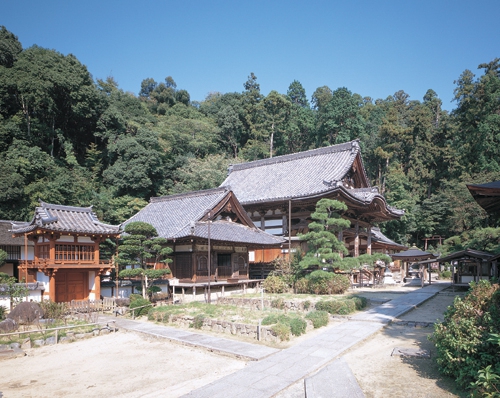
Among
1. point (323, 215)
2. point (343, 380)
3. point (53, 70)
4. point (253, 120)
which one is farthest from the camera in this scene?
point (253, 120)

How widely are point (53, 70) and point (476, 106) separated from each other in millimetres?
56151

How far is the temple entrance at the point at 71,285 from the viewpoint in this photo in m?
19.0

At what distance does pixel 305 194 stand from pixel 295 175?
571 cm

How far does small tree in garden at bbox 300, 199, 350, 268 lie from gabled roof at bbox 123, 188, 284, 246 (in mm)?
3466

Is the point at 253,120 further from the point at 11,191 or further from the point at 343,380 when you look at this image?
the point at 343,380

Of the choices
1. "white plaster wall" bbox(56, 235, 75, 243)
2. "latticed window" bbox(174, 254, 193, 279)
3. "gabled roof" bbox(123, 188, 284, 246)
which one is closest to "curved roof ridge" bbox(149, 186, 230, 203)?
"gabled roof" bbox(123, 188, 284, 246)

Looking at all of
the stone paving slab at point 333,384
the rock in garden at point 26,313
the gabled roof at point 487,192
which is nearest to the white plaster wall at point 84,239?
the rock in garden at point 26,313

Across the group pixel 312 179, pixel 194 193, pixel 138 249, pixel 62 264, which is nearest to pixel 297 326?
pixel 138 249

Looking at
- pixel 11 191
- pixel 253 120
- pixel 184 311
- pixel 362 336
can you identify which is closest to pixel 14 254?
pixel 11 191

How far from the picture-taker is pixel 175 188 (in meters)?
46.1

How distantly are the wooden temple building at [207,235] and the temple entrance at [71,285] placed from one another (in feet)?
15.6

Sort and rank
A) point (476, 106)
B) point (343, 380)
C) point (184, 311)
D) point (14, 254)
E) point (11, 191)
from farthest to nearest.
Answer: point (476, 106)
point (11, 191)
point (14, 254)
point (184, 311)
point (343, 380)

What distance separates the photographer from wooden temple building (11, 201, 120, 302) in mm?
18141

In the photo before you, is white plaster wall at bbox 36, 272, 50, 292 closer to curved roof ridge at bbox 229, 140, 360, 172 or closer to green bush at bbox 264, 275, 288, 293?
green bush at bbox 264, 275, 288, 293
